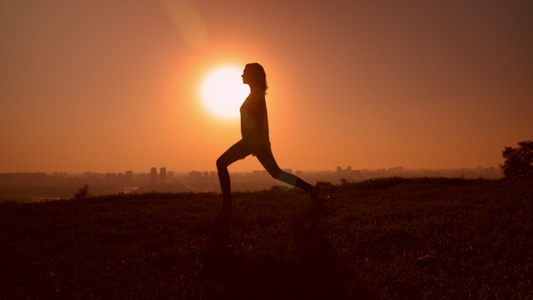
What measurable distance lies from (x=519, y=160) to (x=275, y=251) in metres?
27.3

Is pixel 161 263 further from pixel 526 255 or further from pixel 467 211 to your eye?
pixel 467 211

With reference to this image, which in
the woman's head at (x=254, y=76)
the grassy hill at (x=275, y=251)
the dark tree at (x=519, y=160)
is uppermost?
the woman's head at (x=254, y=76)

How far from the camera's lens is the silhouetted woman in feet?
20.2

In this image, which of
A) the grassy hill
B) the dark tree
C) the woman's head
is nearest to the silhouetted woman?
the woman's head

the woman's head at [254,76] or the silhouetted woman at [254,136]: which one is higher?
the woman's head at [254,76]

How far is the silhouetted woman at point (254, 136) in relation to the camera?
20.2 feet

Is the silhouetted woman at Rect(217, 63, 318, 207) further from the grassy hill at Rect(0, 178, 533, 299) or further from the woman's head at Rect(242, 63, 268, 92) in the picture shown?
the grassy hill at Rect(0, 178, 533, 299)

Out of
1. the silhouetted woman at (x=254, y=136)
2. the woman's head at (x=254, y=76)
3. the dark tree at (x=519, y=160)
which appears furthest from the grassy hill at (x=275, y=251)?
the dark tree at (x=519, y=160)

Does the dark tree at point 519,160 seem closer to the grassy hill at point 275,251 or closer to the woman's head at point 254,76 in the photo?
the grassy hill at point 275,251

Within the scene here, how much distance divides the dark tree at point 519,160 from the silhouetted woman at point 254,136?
2437 cm

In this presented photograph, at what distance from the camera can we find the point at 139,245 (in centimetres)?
464

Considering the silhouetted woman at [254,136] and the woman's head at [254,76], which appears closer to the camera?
the silhouetted woman at [254,136]

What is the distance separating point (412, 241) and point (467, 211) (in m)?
2.59

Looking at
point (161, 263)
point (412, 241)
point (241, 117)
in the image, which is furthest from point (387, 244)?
point (241, 117)
